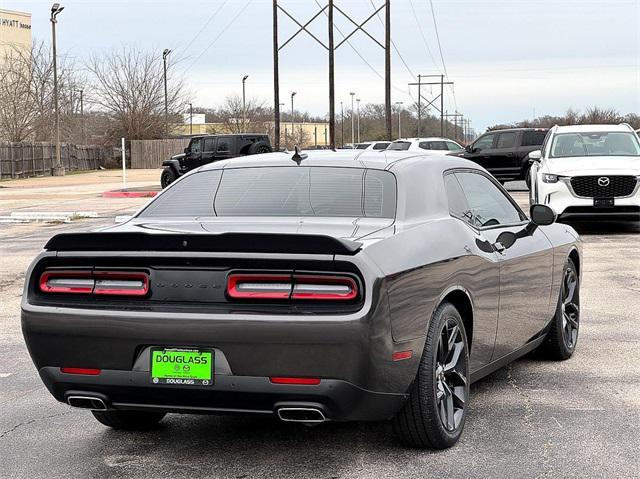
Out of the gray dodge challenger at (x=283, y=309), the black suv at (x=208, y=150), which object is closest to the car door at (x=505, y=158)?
the black suv at (x=208, y=150)

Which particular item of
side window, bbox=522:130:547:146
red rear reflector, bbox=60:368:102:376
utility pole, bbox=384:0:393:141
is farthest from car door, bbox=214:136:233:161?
red rear reflector, bbox=60:368:102:376

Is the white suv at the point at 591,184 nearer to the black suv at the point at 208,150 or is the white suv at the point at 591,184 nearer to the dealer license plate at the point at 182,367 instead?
the dealer license plate at the point at 182,367

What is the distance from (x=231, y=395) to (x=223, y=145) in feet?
98.6

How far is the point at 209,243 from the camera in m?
4.81

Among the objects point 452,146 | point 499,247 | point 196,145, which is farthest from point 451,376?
point 452,146

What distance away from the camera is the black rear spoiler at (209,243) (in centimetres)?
466

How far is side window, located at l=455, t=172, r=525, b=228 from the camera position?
6395mm

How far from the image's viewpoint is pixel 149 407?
16.3 ft

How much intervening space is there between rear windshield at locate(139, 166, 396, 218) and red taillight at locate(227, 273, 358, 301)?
1.04 m

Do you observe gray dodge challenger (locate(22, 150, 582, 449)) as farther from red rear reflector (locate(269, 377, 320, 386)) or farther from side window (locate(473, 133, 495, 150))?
side window (locate(473, 133, 495, 150))

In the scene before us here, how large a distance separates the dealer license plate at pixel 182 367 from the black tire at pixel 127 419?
1024 mm

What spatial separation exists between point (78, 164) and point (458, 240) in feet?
206

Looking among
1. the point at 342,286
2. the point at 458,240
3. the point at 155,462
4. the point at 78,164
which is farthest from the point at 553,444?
the point at 78,164

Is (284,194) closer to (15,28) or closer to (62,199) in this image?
(62,199)
